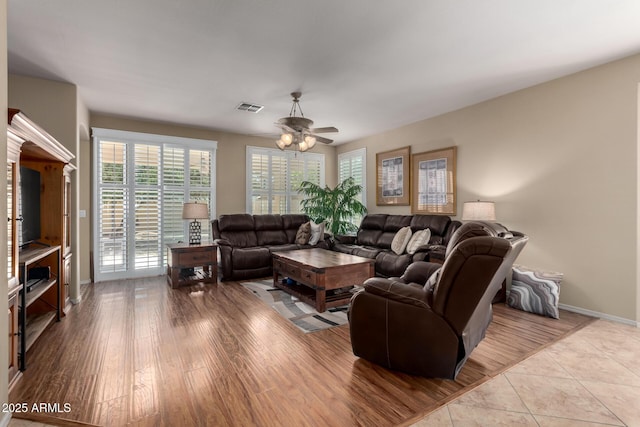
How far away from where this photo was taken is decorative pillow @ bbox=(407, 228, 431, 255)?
452 cm

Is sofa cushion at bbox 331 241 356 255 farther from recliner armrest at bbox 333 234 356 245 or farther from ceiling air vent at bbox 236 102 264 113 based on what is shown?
ceiling air vent at bbox 236 102 264 113

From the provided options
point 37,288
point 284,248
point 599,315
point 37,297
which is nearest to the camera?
point 37,297

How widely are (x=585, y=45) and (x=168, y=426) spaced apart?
4533 mm

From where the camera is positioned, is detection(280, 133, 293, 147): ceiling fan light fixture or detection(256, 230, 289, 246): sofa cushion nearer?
detection(280, 133, 293, 147): ceiling fan light fixture

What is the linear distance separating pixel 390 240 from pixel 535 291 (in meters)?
2.23

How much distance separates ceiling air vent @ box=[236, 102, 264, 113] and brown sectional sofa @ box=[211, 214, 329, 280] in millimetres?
1980

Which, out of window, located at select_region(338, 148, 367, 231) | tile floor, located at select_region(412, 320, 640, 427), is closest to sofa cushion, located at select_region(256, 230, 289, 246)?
window, located at select_region(338, 148, 367, 231)

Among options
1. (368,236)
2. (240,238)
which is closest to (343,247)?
(368,236)

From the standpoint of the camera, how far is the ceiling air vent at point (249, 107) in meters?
4.49

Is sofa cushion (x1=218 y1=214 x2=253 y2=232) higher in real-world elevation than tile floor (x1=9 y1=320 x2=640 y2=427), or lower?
higher

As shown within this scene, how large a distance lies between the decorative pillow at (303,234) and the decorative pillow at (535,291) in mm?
3408

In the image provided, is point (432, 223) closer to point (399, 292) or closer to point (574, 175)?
point (574, 175)

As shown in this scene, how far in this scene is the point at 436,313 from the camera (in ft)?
6.64

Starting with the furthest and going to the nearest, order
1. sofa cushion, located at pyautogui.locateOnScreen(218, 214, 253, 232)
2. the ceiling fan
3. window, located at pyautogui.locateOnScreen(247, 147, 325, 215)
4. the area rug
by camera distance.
Answer: window, located at pyautogui.locateOnScreen(247, 147, 325, 215)
sofa cushion, located at pyautogui.locateOnScreen(218, 214, 253, 232)
the ceiling fan
the area rug
